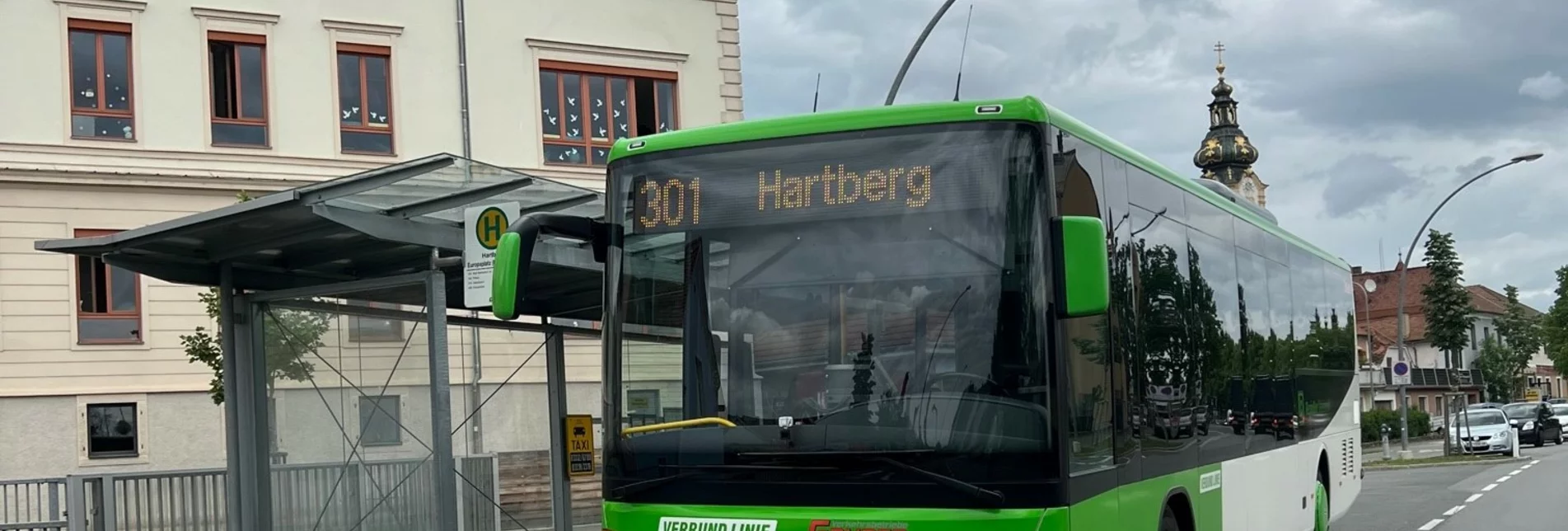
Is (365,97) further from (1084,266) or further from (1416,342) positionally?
(1416,342)

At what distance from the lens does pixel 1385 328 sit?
136 meters

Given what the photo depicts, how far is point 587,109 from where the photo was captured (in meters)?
29.4

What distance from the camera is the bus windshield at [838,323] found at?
651cm

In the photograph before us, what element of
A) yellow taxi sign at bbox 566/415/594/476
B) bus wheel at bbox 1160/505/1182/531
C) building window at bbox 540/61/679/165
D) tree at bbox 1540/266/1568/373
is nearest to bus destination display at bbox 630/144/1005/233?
bus wheel at bbox 1160/505/1182/531

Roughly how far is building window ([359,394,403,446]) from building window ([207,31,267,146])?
16018 mm

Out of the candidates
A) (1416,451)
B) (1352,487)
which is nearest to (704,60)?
(1352,487)

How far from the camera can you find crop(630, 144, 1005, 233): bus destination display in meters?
6.79

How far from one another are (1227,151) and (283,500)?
98.2 meters

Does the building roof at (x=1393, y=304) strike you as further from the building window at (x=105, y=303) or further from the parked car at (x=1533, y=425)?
the building window at (x=105, y=303)

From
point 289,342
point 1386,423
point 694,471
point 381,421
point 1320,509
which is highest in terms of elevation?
point 289,342

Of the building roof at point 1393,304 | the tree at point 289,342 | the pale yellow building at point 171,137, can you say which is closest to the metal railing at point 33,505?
the tree at point 289,342

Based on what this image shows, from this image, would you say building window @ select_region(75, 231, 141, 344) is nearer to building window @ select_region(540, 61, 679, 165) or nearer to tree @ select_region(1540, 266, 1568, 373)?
building window @ select_region(540, 61, 679, 165)

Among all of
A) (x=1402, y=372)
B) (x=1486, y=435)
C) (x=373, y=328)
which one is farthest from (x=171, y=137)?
(x=1486, y=435)

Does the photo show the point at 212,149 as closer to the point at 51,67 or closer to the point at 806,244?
the point at 51,67
